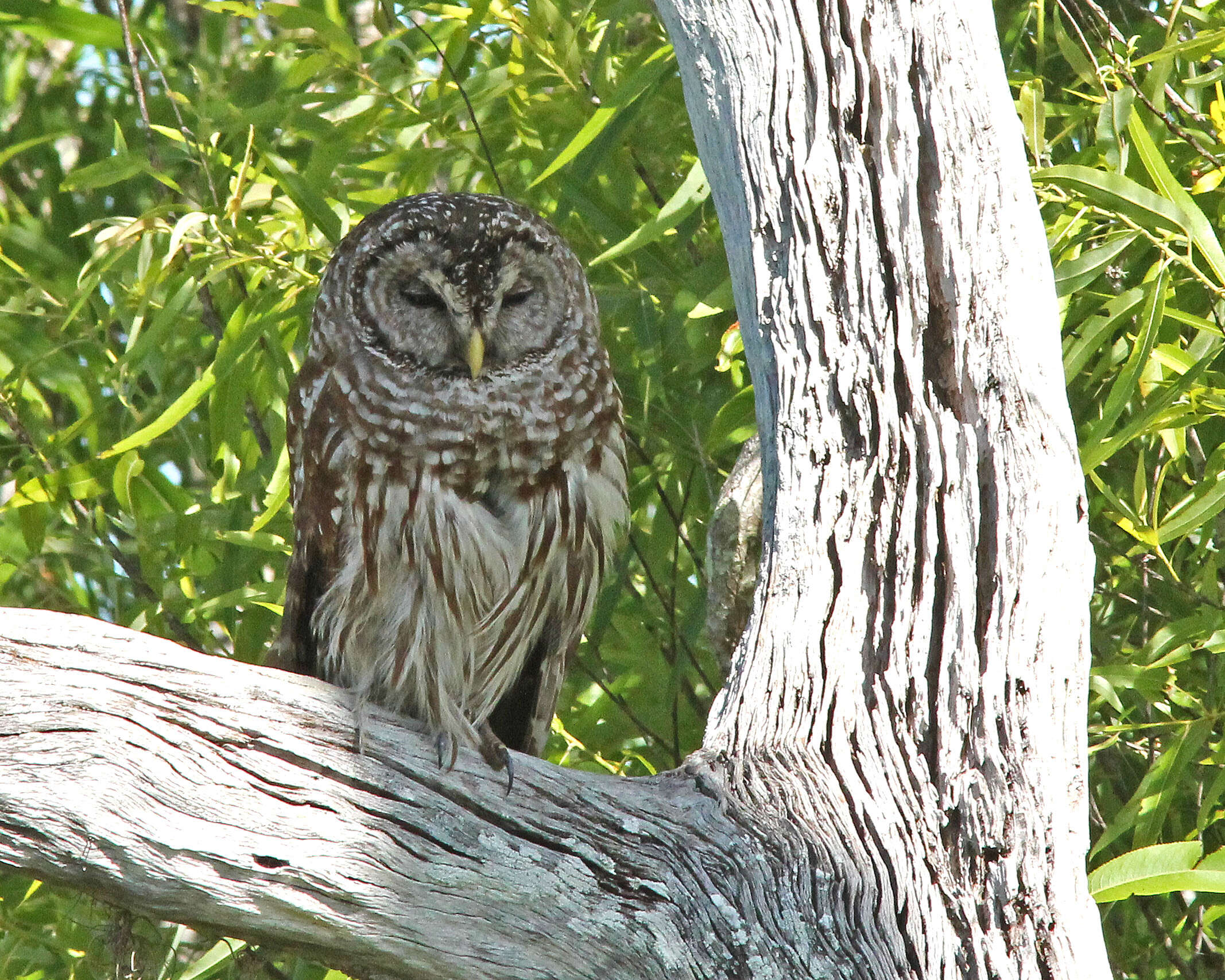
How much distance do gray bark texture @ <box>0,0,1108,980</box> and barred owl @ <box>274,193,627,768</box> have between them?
1.78ft

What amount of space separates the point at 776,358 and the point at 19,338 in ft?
7.20

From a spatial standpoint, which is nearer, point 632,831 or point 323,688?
point 632,831

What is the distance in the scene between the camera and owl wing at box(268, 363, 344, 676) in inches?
111

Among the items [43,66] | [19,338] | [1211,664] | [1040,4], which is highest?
[43,66]

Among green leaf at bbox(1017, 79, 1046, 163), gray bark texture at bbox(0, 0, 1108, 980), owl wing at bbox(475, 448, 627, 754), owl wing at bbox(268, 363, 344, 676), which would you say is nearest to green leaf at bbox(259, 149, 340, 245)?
owl wing at bbox(268, 363, 344, 676)

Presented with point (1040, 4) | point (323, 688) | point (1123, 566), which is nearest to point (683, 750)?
point (1123, 566)

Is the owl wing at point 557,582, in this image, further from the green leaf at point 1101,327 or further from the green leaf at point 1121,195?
the green leaf at point 1121,195

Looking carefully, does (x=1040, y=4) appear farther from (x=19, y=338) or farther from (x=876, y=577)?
(x=19, y=338)

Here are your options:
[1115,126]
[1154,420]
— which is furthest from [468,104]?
[1154,420]

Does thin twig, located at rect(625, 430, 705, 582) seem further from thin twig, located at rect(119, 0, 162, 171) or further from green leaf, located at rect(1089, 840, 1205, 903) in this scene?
thin twig, located at rect(119, 0, 162, 171)

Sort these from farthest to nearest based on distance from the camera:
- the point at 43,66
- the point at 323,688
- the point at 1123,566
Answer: the point at 43,66
the point at 1123,566
the point at 323,688

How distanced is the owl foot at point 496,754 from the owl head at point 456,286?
26.9 inches

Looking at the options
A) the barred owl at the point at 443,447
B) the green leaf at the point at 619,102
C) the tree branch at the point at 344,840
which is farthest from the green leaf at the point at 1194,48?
the tree branch at the point at 344,840

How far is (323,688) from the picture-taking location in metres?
2.26
